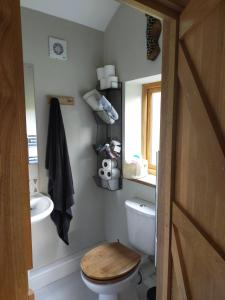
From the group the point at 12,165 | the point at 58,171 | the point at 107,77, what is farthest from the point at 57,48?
the point at 12,165

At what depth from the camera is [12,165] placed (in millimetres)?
430

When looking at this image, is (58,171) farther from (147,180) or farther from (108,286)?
(108,286)

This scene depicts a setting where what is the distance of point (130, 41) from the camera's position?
196cm

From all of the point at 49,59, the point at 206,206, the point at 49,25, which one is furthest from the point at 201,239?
the point at 49,25

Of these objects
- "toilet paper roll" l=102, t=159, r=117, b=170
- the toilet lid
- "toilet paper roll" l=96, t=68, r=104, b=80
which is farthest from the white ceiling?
the toilet lid

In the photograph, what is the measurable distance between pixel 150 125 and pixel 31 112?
111 cm

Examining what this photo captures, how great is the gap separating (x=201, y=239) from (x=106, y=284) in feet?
3.24

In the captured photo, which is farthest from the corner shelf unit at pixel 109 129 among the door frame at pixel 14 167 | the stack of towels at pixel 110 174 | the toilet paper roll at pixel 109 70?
the door frame at pixel 14 167

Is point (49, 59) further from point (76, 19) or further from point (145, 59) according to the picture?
point (145, 59)

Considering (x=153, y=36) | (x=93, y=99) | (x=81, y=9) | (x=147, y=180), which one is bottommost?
(x=147, y=180)

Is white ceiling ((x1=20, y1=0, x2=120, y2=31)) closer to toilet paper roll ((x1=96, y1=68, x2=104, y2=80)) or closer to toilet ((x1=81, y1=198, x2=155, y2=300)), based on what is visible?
toilet paper roll ((x1=96, y1=68, x2=104, y2=80))

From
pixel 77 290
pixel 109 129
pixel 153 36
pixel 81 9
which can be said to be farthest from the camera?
pixel 109 129

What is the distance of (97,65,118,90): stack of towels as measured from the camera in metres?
2.05

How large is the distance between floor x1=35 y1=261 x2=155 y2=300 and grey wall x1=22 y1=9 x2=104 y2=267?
0.23 m
